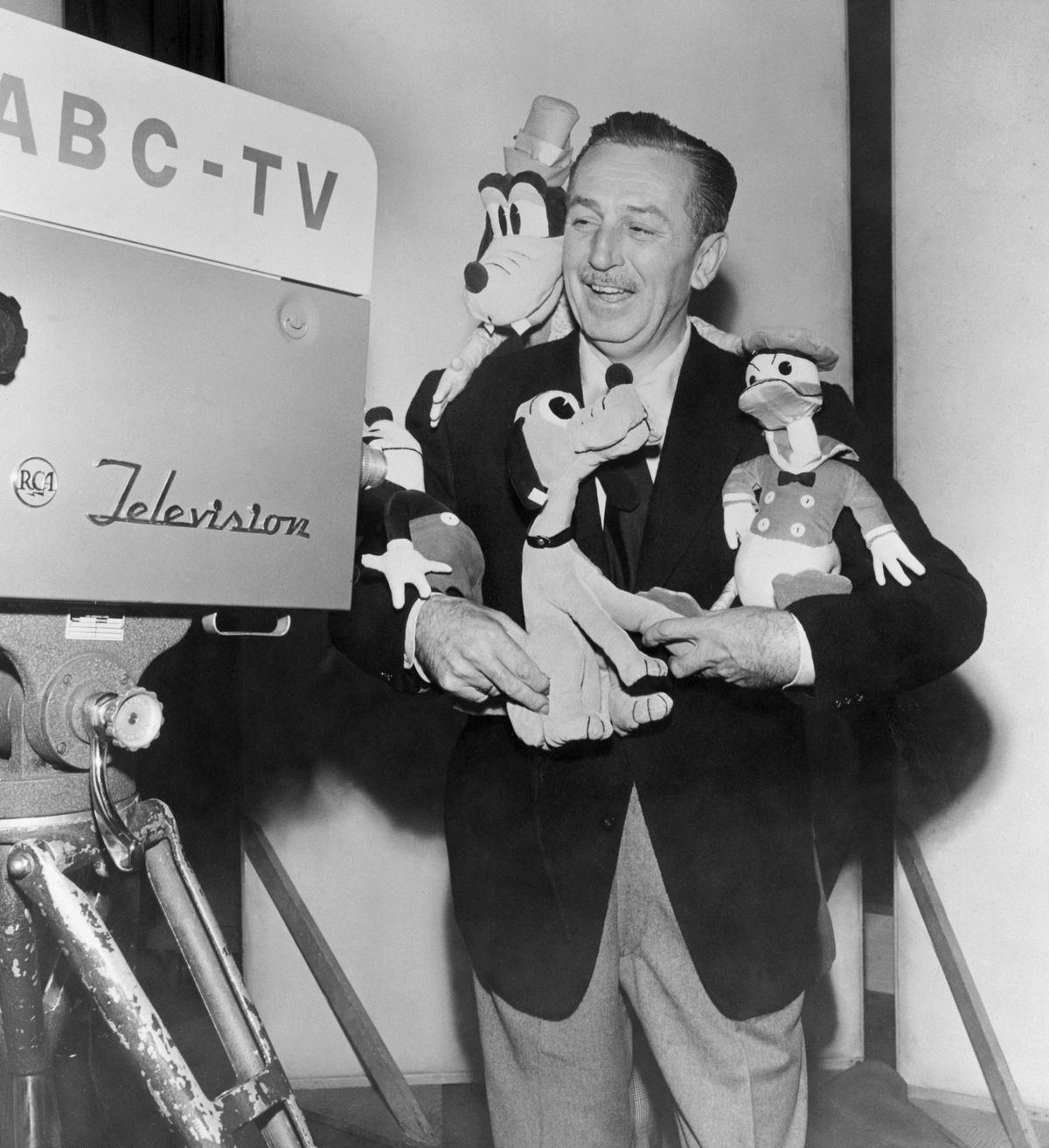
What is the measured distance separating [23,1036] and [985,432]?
1.21 metres

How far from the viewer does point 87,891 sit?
2.62 ft

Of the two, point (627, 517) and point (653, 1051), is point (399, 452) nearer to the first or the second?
point (627, 517)

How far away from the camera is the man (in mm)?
1056

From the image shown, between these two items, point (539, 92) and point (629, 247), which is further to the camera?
point (539, 92)

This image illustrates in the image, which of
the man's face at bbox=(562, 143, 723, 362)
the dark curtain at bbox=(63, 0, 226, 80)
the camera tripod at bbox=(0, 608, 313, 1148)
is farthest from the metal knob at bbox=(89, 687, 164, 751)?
the dark curtain at bbox=(63, 0, 226, 80)

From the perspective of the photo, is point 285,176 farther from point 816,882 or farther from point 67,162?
point 816,882

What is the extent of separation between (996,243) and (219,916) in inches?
49.5

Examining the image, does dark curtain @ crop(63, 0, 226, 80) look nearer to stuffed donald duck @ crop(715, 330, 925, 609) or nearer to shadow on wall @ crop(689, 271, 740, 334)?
shadow on wall @ crop(689, 271, 740, 334)

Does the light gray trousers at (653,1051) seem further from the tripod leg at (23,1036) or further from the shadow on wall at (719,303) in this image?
the shadow on wall at (719,303)

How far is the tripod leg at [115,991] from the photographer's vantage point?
72cm

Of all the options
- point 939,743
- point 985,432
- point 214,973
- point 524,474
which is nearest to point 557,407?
point 524,474

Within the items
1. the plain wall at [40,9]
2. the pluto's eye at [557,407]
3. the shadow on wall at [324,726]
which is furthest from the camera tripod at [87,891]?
the plain wall at [40,9]

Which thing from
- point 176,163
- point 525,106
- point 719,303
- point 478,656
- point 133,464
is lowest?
point 478,656

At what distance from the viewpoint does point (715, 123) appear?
4.58ft
